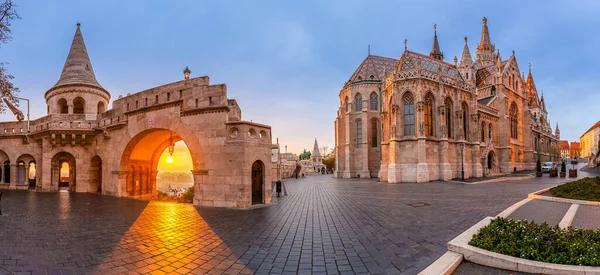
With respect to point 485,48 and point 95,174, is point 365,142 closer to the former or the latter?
point 95,174

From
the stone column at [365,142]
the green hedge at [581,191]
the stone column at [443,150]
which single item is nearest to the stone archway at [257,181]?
the green hedge at [581,191]

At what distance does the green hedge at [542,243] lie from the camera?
4.27 meters

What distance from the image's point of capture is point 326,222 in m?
8.34

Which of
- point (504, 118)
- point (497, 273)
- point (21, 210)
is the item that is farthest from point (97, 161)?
point (504, 118)

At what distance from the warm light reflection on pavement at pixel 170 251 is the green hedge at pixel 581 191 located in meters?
14.3

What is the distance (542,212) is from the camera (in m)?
9.24

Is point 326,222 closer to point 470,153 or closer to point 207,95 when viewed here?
point 207,95

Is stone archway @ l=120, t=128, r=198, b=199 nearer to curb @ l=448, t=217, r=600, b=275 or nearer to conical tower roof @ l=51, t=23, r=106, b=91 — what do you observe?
conical tower roof @ l=51, t=23, r=106, b=91

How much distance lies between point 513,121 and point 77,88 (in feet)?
178

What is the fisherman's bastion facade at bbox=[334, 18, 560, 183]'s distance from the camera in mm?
27125

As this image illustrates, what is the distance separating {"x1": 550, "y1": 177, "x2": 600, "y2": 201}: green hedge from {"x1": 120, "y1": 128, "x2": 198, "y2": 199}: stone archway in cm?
1824

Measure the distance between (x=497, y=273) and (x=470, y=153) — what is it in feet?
103

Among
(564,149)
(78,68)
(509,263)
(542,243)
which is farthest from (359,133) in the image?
(564,149)

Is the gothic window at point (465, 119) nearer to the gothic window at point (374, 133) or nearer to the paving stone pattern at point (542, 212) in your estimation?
the gothic window at point (374, 133)
